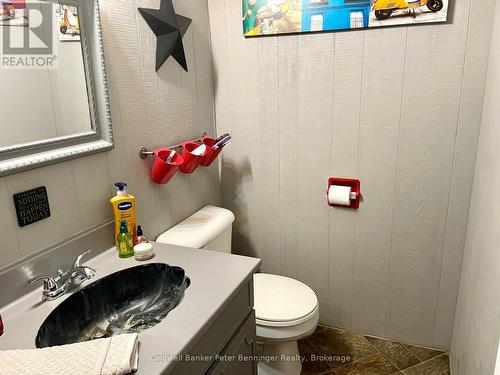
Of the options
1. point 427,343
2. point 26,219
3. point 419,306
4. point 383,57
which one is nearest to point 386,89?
point 383,57

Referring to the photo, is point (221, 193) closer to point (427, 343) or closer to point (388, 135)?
point (388, 135)

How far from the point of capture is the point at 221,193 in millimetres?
2207

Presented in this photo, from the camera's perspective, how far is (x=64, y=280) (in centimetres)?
116

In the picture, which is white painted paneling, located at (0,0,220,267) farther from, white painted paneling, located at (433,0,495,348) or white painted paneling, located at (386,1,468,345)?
white painted paneling, located at (433,0,495,348)

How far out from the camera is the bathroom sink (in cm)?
111

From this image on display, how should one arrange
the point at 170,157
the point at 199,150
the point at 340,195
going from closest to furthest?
the point at 170,157
the point at 199,150
the point at 340,195

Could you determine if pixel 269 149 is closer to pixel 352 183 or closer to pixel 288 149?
pixel 288 149

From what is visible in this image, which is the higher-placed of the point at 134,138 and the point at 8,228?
the point at 134,138

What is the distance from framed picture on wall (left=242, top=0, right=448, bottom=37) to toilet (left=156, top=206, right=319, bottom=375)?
0.95m

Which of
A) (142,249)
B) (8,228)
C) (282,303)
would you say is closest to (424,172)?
(282,303)

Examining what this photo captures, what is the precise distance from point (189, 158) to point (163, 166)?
0.58 feet

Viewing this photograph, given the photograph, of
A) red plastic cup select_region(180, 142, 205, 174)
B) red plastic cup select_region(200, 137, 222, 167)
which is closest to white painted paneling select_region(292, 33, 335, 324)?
red plastic cup select_region(200, 137, 222, 167)

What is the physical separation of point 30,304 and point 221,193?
1.24 m

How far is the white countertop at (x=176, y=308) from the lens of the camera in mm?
914
